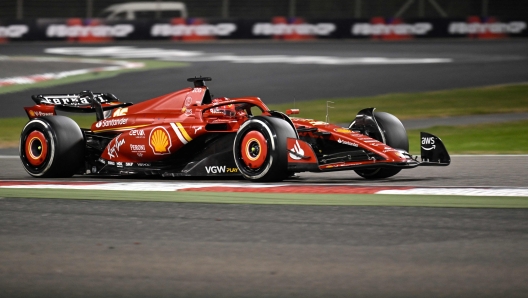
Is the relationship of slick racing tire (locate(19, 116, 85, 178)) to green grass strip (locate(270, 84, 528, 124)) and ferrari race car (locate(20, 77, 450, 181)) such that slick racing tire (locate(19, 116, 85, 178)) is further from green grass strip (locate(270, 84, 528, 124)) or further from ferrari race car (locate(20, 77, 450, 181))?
green grass strip (locate(270, 84, 528, 124))

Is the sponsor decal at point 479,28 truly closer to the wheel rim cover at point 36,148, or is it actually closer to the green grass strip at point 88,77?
the green grass strip at point 88,77

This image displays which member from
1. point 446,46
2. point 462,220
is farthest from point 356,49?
point 462,220

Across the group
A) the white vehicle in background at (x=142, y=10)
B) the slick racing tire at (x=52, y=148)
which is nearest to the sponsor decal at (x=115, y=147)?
the slick racing tire at (x=52, y=148)

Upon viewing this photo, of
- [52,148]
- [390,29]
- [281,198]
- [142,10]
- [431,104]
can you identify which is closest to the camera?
[281,198]

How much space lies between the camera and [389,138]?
9539mm

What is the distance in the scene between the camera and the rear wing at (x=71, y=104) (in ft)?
35.0

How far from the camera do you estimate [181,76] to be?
2405 cm

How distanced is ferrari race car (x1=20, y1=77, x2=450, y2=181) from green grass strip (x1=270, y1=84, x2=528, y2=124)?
723cm

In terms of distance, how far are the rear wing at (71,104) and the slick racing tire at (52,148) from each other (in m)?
0.43

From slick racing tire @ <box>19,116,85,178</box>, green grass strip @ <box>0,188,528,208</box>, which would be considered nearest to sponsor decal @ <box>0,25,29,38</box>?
slick racing tire @ <box>19,116,85,178</box>

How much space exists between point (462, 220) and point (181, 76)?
59.0 feet

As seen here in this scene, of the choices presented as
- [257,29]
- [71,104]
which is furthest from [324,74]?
[71,104]

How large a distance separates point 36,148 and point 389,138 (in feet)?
12.4

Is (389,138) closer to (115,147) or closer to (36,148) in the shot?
(115,147)
